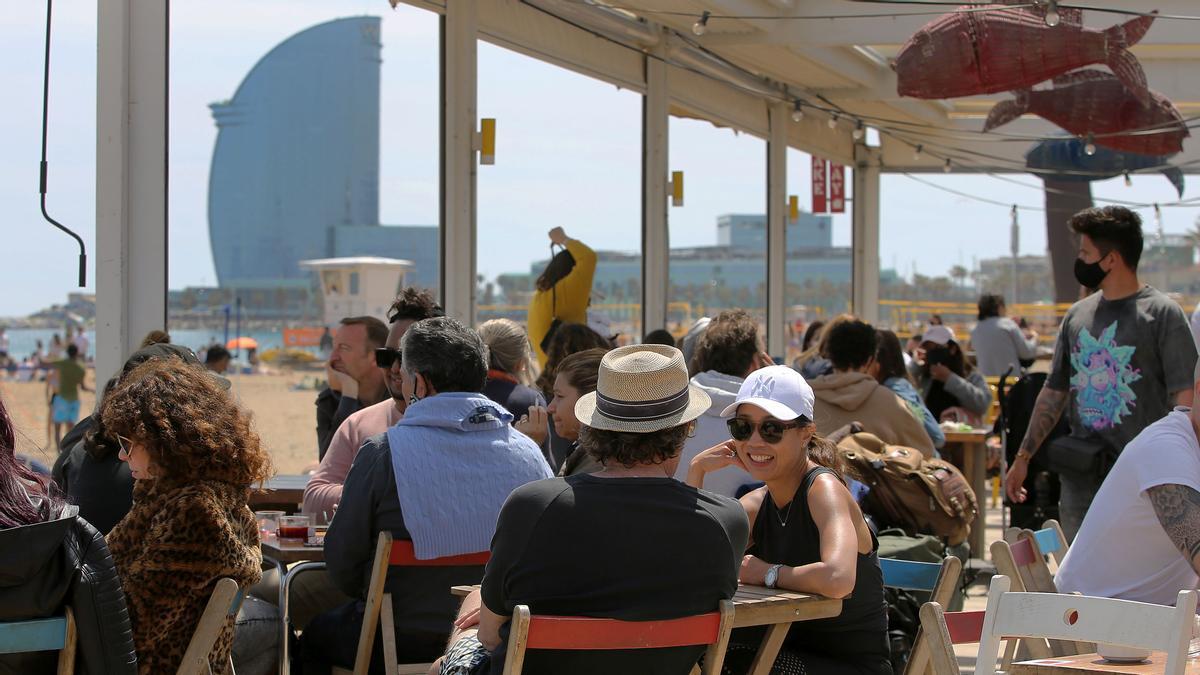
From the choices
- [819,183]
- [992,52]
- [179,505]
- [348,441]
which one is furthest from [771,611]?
[819,183]

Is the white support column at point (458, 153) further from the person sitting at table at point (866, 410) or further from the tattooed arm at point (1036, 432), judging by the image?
the tattooed arm at point (1036, 432)

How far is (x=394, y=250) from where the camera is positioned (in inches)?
1558

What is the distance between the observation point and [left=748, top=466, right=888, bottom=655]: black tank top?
310cm

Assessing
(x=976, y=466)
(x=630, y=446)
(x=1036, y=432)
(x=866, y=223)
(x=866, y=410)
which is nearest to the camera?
(x=630, y=446)

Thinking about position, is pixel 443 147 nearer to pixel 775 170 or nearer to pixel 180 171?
pixel 180 171

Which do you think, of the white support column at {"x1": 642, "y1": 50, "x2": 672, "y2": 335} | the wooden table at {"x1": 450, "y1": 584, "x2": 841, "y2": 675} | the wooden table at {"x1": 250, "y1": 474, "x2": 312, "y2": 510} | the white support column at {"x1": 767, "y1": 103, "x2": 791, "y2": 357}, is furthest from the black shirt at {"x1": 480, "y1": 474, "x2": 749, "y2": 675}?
the white support column at {"x1": 767, "y1": 103, "x2": 791, "y2": 357}

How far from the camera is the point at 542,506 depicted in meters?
2.44

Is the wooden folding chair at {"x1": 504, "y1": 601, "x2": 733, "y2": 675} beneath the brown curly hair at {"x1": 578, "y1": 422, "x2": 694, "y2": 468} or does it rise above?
beneath

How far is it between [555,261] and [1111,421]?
428 cm

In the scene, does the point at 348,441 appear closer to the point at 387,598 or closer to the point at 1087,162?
the point at 387,598

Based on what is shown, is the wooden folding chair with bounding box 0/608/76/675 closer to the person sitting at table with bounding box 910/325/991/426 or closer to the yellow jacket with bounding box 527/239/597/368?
the yellow jacket with bounding box 527/239/597/368

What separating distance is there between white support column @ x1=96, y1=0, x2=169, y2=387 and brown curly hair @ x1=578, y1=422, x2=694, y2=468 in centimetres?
341

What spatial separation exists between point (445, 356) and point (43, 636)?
56.3 inches

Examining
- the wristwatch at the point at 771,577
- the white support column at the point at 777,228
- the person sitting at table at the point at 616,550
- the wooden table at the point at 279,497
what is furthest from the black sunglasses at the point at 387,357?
the white support column at the point at 777,228
